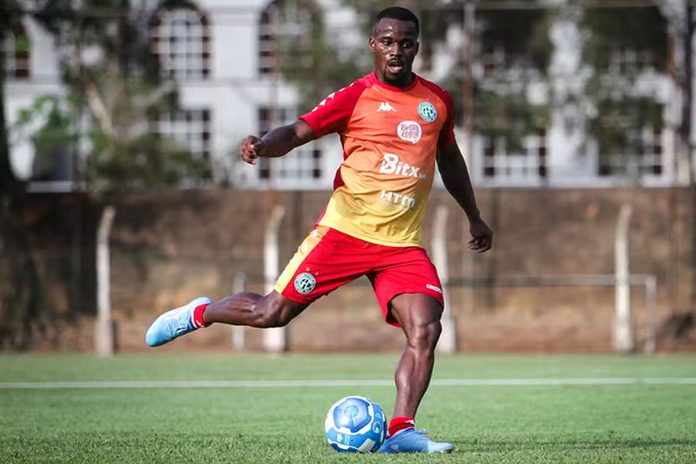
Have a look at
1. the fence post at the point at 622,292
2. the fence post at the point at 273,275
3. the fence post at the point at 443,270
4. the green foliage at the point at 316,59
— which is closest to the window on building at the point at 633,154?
the green foliage at the point at 316,59

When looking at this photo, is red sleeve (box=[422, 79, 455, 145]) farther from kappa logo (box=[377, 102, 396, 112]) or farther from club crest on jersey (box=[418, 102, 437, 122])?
kappa logo (box=[377, 102, 396, 112])

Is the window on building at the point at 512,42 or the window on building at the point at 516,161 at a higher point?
the window on building at the point at 512,42

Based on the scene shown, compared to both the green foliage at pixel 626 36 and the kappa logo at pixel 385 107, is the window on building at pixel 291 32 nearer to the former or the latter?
the green foliage at pixel 626 36

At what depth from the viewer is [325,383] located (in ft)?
47.3

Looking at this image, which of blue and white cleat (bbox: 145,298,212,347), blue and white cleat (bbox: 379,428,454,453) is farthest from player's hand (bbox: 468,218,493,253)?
blue and white cleat (bbox: 145,298,212,347)

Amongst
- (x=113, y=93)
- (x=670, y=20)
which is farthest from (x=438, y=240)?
(x=113, y=93)

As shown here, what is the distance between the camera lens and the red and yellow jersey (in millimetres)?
7902

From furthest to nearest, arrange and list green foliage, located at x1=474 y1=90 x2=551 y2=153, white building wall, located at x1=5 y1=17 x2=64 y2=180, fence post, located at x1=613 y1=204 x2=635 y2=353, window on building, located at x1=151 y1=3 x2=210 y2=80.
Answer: window on building, located at x1=151 y1=3 x2=210 y2=80
green foliage, located at x1=474 y1=90 x2=551 y2=153
white building wall, located at x1=5 y1=17 x2=64 y2=180
fence post, located at x1=613 y1=204 x2=635 y2=353

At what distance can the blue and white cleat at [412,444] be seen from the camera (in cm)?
745

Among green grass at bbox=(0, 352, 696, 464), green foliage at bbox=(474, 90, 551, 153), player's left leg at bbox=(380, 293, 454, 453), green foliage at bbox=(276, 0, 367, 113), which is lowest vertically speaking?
green grass at bbox=(0, 352, 696, 464)

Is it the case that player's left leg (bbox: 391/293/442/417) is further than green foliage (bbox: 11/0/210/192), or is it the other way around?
green foliage (bbox: 11/0/210/192)

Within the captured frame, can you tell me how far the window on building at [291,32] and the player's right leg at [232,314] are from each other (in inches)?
737

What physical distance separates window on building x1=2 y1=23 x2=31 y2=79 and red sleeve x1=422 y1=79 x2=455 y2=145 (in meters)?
19.0

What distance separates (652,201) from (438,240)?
12.6 ft
